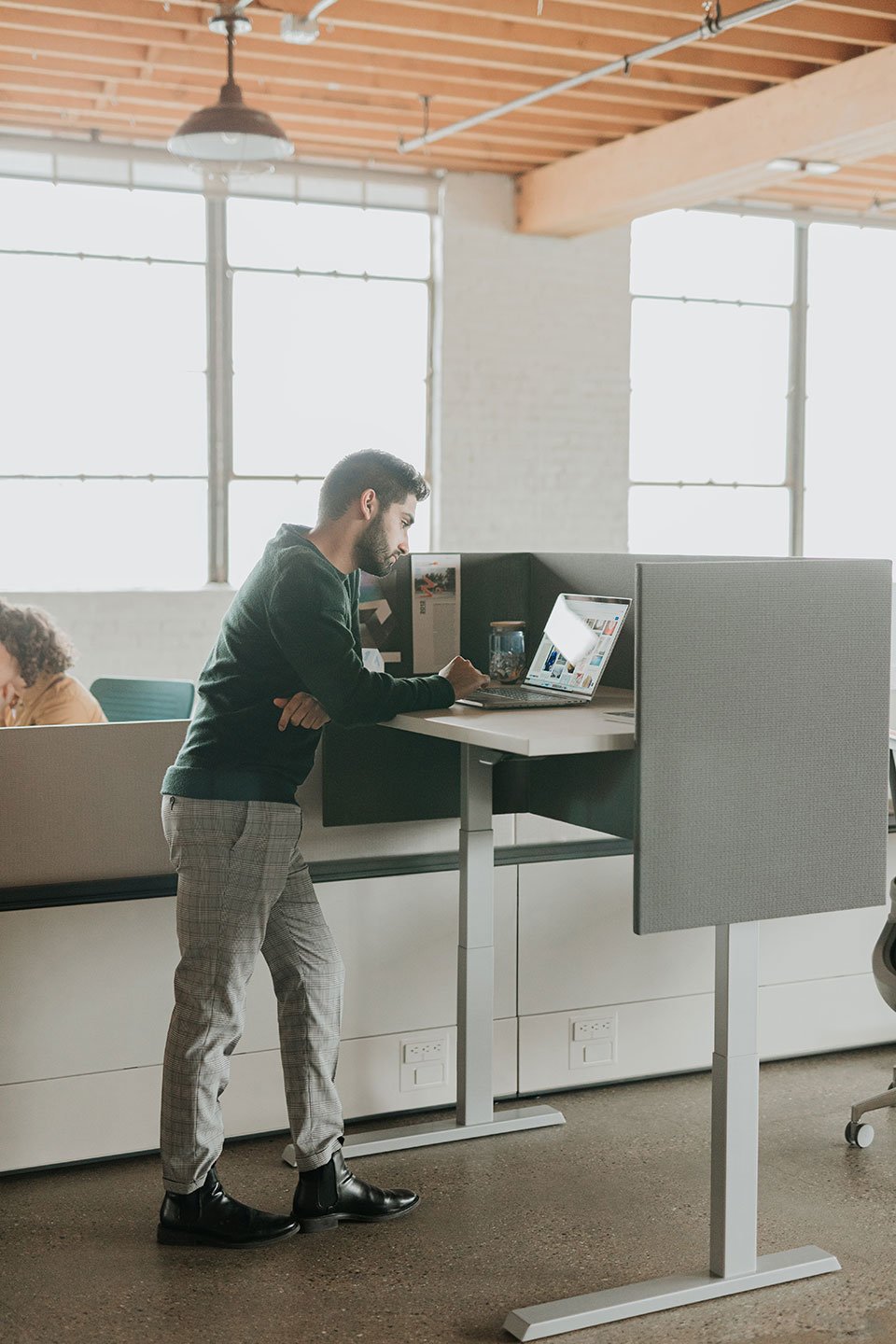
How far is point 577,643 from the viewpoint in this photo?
125 inches

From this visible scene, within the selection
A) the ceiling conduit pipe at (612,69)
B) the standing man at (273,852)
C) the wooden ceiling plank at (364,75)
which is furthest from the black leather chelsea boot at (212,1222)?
the wooden ceiling plank at (364,75)

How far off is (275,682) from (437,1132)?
114 cm

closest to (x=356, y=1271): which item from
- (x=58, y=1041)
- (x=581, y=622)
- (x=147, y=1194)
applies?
(x=147, y=1194)

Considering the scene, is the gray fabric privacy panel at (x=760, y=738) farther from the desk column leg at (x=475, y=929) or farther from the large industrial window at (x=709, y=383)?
the large industrial window at (x=709, y=383)

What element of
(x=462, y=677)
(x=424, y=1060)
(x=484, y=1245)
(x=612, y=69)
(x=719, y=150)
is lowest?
(x=484, y=1245)

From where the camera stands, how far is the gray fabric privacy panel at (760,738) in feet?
7.70

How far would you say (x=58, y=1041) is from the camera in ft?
9.70

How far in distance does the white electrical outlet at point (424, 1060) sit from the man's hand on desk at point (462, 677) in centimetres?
91

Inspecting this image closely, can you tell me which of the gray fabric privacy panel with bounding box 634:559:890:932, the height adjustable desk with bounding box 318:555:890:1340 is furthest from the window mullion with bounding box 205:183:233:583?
the gray fabric privacy panel with bounding box 634:559:890:932

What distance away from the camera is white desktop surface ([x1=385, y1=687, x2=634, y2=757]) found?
240 centimetres

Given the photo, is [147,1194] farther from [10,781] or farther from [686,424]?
[686,424]

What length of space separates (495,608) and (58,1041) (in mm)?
1437

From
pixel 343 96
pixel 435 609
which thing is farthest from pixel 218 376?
pixel 435 609

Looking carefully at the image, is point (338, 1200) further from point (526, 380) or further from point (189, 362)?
point (526, 380)
